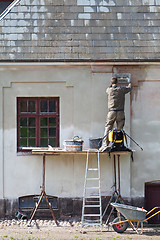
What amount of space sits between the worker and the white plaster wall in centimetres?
61

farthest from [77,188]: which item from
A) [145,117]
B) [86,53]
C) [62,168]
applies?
[86,53]

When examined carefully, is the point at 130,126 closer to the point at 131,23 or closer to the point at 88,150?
the point at 88,150

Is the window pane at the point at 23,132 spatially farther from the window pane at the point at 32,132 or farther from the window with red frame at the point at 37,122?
the window pane at the point at 32,132

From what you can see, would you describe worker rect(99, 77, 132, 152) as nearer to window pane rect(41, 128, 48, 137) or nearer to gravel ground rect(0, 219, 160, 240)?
window pane rect(41, 128, 48, 137)

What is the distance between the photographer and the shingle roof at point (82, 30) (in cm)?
1384

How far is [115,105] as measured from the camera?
43.9 ft

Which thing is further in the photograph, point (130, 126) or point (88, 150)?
point (130, 126)

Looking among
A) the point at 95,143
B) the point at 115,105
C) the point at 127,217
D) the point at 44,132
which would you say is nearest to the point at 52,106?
the point at 44,132

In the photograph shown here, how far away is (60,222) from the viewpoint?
1392 centimetres

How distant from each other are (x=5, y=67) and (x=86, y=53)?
2.40m

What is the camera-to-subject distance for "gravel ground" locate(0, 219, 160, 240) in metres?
12.5

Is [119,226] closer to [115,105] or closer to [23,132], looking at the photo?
[115,105]

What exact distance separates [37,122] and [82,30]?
3.04m

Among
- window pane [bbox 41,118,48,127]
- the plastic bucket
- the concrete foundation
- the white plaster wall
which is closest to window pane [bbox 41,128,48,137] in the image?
window pane [bbox 41,118,48,127]
